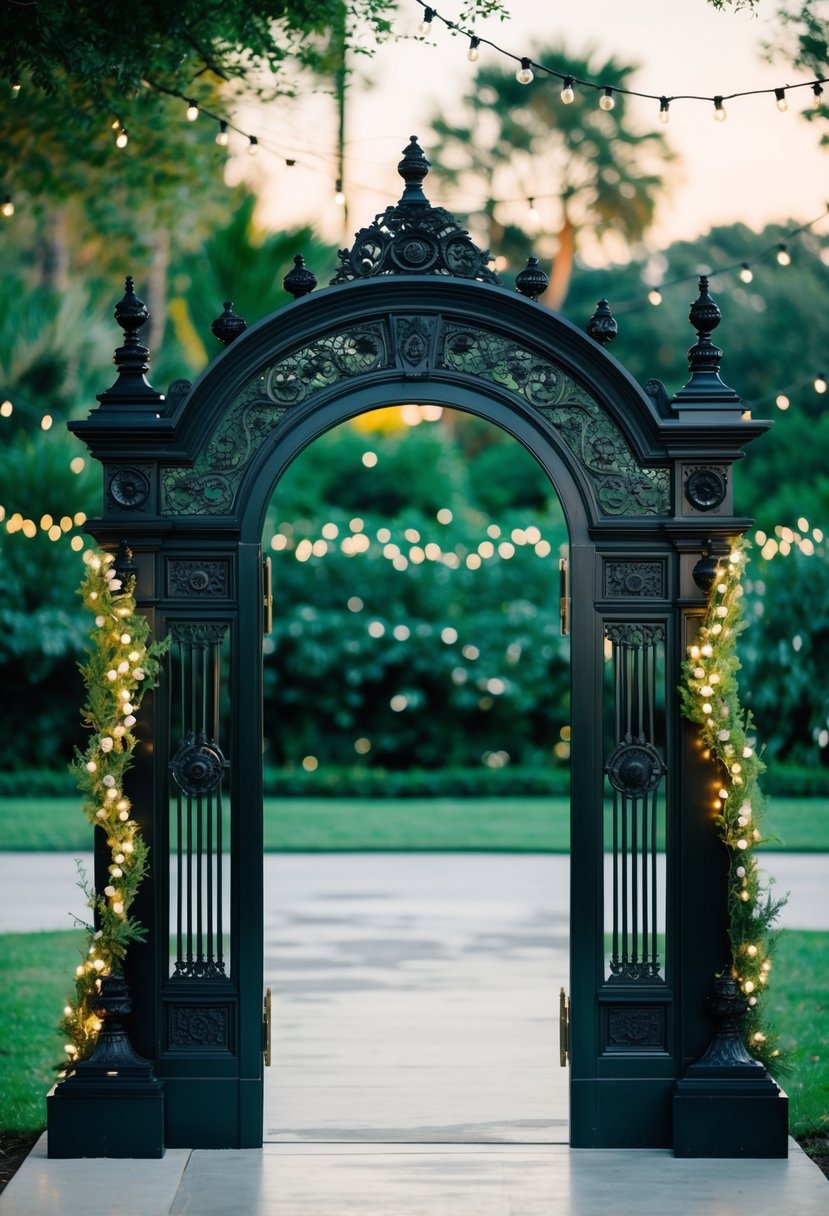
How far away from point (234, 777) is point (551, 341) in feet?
7.02

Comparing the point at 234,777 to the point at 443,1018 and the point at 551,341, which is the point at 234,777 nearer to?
the point at 551,341

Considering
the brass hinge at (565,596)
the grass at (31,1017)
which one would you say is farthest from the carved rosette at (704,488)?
the grass at (31,1017)

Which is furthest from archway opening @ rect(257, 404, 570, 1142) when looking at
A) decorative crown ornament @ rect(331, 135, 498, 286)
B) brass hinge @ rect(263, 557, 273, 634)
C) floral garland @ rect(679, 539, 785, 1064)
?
decorative crown ornament @ rect(331, 135, 498, 286)

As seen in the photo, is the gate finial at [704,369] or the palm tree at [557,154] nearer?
the gate finial at [704,369]

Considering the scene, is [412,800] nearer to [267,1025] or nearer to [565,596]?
[267,1025]

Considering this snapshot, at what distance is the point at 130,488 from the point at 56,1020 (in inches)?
160

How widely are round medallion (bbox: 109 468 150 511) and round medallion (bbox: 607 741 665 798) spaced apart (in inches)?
84.5

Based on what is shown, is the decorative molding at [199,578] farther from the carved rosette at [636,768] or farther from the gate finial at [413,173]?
the carved rosette at [636,768]

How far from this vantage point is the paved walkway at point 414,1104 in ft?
20.7

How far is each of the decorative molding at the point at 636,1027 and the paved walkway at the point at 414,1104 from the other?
42 cm

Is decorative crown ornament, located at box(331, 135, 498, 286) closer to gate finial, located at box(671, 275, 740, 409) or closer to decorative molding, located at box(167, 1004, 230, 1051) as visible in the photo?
gate finial, located at box(671, 275, 740, 409)

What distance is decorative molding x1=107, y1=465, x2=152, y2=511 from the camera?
23.2 ft

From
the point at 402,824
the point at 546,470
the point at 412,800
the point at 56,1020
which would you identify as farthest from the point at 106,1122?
the point at 412,800

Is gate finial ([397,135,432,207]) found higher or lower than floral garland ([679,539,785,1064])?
higher
